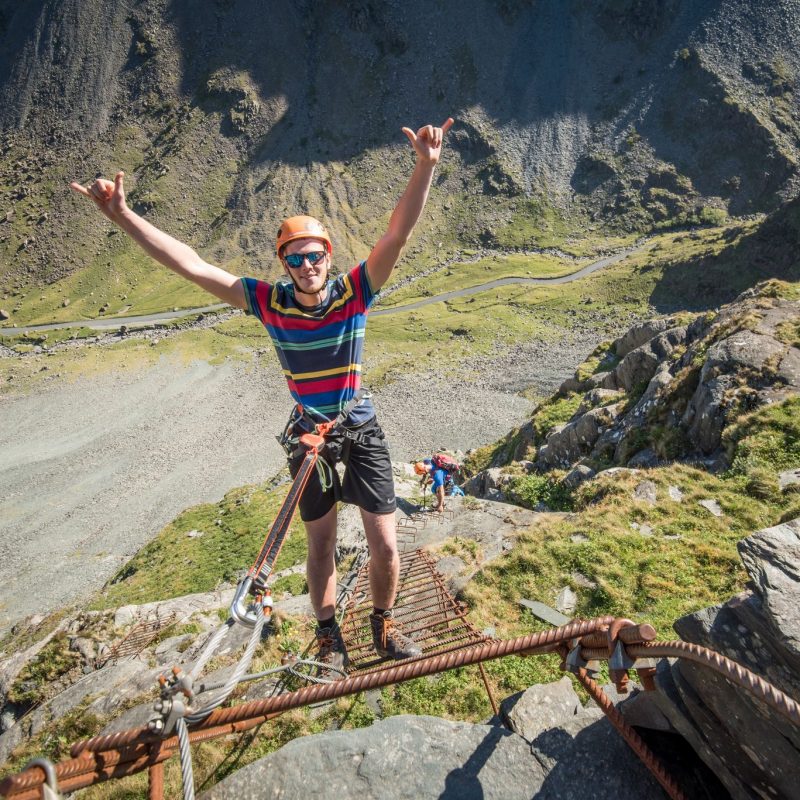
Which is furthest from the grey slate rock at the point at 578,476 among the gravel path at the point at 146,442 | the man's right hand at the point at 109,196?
the gravel path at the point at 146,442

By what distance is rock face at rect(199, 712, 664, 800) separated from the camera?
3.51 meters

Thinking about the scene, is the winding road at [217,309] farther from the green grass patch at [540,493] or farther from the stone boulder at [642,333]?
the green grass patch at [540,493]

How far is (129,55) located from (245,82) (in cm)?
3731

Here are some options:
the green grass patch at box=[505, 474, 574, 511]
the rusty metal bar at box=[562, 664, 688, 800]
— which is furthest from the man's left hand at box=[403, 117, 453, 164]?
the green grass patch at box=[505, 474, 574, 511]

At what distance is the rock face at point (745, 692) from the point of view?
283 centimetres

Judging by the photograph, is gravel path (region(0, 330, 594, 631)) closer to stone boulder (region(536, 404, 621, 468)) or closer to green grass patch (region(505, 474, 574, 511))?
stone boulder (region(536, 404, 621, 468))

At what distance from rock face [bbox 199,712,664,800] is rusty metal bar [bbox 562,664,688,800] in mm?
438

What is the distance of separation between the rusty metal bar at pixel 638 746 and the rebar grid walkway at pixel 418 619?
3001mm

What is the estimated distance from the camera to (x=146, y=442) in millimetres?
44750

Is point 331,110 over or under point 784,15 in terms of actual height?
under

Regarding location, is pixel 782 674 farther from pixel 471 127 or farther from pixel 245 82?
pixel 245 82

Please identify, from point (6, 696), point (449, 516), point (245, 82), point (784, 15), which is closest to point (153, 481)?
point (6, 696)

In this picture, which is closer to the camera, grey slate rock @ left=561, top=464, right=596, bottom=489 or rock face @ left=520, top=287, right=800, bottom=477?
rock face @ left=520, top=287, right=800, bottom=477

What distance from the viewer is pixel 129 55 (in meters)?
136
